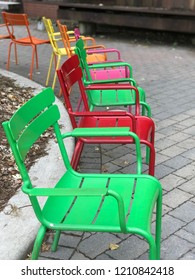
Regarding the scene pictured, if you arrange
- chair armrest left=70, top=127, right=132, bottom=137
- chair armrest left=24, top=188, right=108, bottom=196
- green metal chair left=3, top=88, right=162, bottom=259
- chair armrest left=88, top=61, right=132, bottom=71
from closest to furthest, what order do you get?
chair armrest left=24, top=188, right=108, bottom=196 < green metal chair left=3, top=88, right=162, bottom=259 < chair armrest left=70, top=127, right=132, bottom=137 < chair armrest left=88, top=61, right=132, bottom=71

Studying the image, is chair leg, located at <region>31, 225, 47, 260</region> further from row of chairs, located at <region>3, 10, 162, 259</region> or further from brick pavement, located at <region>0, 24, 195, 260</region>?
brick pavement, located at <region>0, 24, 195, 260</region>

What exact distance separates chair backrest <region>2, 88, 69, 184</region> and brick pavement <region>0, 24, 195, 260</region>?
0.59 m

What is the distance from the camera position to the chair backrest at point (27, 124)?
1891 mm

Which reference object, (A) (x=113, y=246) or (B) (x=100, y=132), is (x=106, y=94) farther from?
(A) (x=113, y=246)

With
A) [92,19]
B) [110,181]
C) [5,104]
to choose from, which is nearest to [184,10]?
[92,19]

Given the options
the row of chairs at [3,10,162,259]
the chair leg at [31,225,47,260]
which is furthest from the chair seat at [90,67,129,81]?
the chair leg at [31,225,47,260]

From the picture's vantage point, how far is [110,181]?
2348 mm

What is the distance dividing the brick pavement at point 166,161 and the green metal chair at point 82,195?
35 cm

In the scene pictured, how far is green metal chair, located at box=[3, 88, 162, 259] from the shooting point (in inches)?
72.6

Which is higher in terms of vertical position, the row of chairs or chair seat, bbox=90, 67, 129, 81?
the row of chairs

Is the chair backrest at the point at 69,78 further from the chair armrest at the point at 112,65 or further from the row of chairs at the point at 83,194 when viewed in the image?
the chair armrest at the point at 112,65

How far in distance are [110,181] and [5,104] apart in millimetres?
2381

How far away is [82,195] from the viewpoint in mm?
1732

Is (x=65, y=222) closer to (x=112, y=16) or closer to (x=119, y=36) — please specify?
(x=112, y=16)
